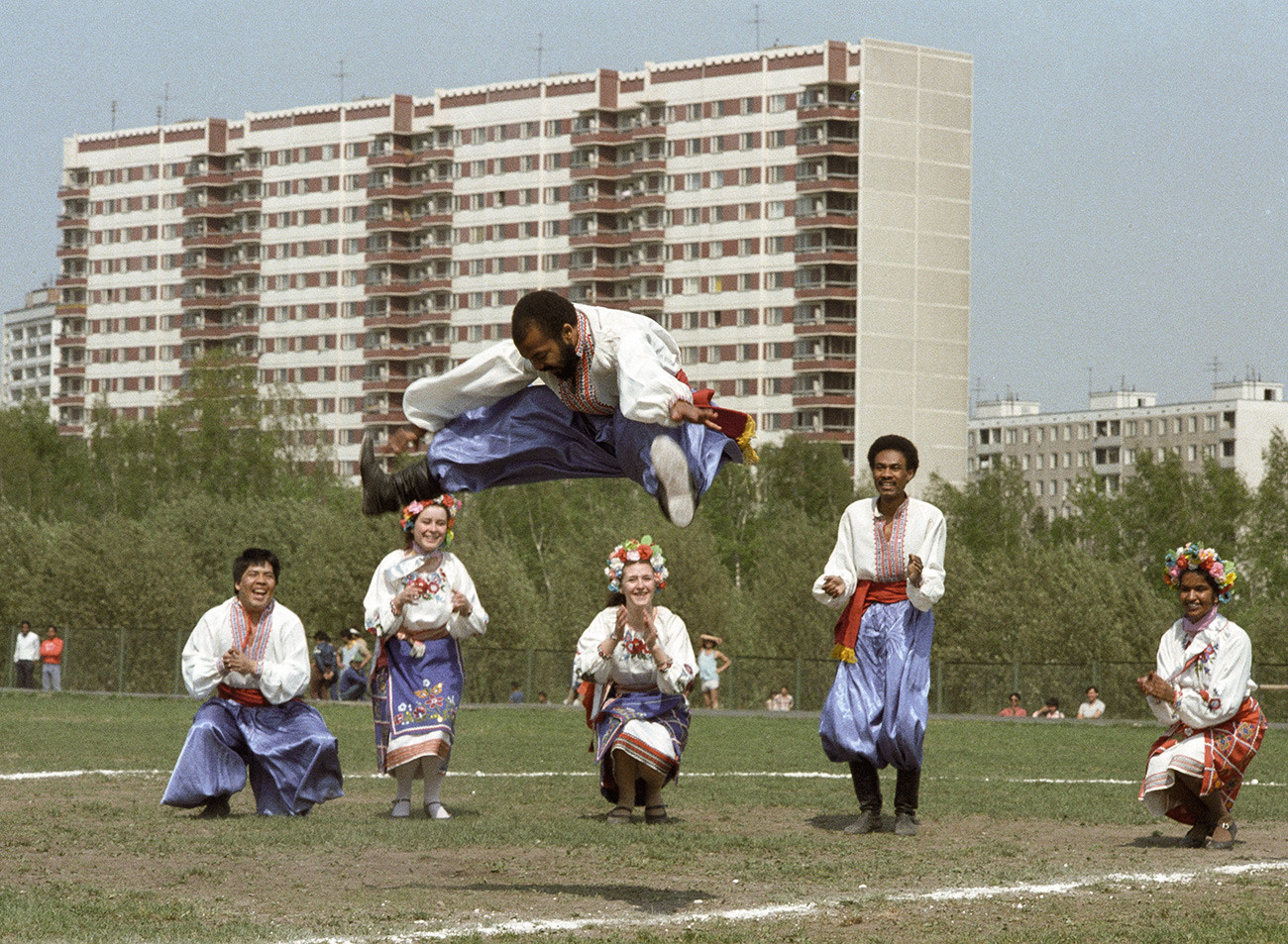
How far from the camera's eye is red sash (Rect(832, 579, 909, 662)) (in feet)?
41.0

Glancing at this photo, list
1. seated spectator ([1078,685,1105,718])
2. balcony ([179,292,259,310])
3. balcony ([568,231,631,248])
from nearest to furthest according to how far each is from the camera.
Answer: seated spectator ([1078,685,1105,718]) → balcony ([568,231,631,248]) → balcony ([179,292,259,310])

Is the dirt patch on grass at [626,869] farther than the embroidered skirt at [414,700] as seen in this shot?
No

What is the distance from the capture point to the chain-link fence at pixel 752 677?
39.9m

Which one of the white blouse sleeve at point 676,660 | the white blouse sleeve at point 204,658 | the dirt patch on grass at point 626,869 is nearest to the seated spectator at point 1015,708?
the dirt patch on grass at point 626,869

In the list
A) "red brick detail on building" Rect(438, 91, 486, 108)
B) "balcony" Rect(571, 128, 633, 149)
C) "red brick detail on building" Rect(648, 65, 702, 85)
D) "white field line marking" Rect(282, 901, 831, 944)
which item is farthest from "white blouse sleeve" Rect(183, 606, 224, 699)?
"red brick detail on building" Rect(438, 91, 486, 108)

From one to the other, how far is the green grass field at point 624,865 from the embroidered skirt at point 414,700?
513mm

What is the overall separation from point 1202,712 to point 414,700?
5124 millimetres

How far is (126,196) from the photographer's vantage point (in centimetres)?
13088

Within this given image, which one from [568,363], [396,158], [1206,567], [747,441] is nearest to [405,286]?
[396,158]

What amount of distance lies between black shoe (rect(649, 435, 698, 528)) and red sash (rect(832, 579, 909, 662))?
4.26 metres

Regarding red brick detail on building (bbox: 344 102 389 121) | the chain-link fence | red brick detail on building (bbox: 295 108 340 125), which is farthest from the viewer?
red brick detail on building (bbox: 295 108 340 125)

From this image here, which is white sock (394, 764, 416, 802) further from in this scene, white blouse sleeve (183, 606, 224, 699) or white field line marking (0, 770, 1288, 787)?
white field line marking (0, 770, 1288, 787)

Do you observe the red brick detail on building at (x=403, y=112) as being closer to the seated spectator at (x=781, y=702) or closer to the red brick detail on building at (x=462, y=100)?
the red brick detail on building at (x=462, y=100)

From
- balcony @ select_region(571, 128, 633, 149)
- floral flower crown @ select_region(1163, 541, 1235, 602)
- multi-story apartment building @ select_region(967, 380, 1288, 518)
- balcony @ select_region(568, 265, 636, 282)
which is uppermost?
balcony @ select_region(571, 128, 633, 149)
